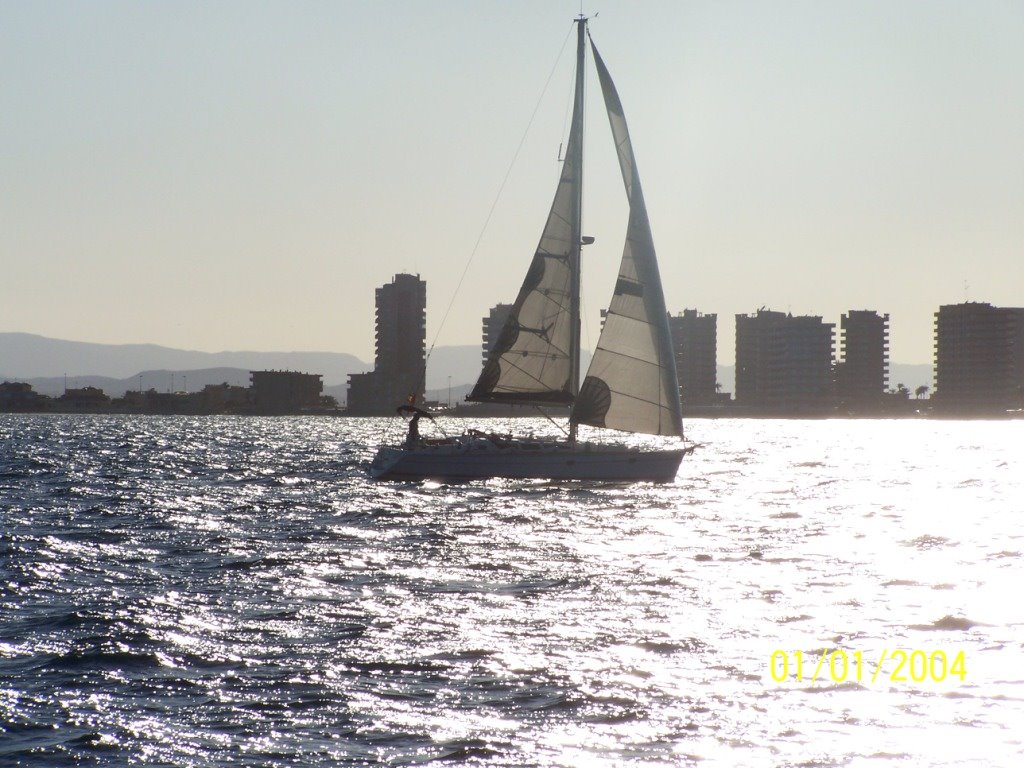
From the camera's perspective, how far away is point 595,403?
5231 cm

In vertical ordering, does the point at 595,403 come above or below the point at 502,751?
above

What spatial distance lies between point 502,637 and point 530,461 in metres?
33.4

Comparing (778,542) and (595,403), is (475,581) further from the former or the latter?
(595,403)

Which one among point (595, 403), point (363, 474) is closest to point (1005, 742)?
point (595, 403)

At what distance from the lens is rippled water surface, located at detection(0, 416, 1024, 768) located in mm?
13906

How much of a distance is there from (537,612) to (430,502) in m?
25.1

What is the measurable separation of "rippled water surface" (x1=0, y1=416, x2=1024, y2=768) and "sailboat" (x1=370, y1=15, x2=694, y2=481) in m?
11.2
